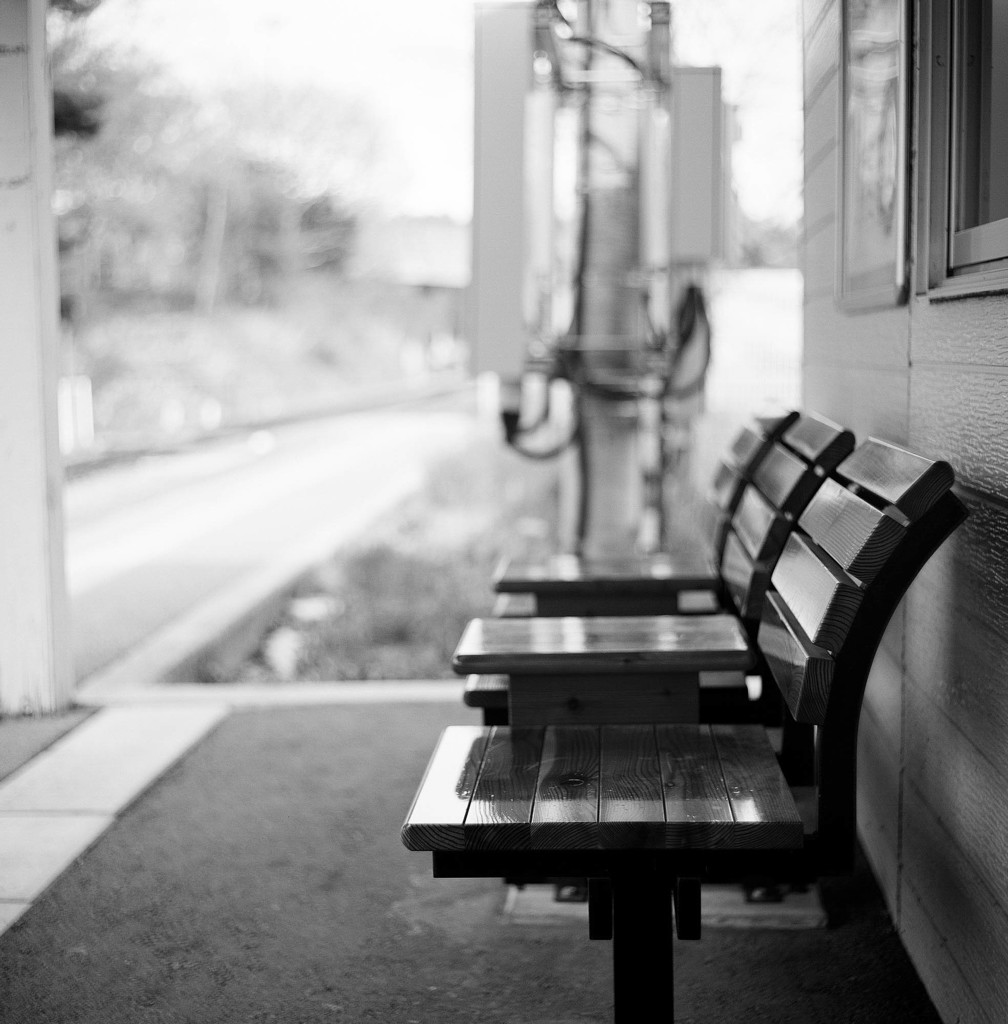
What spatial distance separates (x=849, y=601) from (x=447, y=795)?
649 millimetres

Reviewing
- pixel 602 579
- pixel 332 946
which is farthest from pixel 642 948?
pixel 602 579

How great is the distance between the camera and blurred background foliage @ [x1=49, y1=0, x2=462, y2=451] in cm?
2423

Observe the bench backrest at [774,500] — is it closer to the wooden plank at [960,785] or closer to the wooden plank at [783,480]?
the wooden plank at [783,480]

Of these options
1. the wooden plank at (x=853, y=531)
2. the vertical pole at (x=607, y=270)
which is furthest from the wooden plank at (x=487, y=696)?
the vertical pole at (x=607, y=270)

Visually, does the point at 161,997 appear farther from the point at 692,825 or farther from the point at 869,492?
the point at 869,492

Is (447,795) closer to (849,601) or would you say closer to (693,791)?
(693,791)

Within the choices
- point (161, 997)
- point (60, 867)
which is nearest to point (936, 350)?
point (161, 997)

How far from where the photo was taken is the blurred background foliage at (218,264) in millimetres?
24234

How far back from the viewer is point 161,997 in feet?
8.57

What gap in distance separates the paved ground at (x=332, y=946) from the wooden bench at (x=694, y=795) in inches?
20.7

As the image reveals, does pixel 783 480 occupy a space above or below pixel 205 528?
above

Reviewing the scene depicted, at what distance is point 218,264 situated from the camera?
102 ft

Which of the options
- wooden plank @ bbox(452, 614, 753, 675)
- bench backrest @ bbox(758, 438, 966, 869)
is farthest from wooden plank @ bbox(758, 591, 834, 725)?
wooden plank @ bbox(452, 614, 753, 675)

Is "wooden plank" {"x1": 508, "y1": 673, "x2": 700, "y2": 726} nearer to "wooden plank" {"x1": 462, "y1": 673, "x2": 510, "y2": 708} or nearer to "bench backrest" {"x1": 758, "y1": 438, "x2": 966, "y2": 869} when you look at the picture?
"bench backrest" {"x1": 758, "y1": 438, "x2": 966, "y2": 869}
